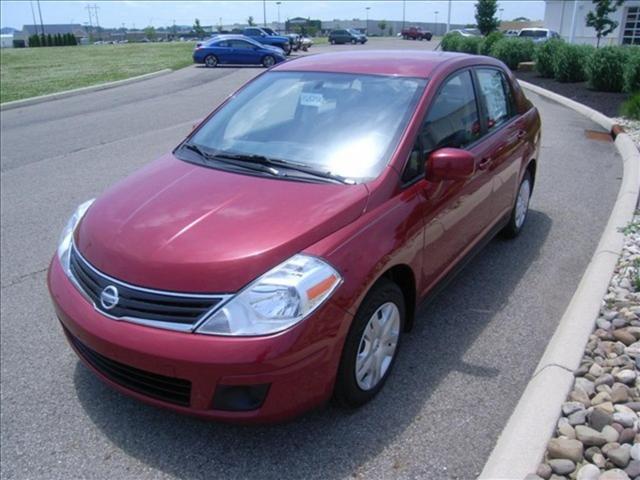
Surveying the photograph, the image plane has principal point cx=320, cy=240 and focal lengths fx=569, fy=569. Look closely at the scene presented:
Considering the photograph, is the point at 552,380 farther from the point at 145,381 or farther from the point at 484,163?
the point at 145,381

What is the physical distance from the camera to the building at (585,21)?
3152cm

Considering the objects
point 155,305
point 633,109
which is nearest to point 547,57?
point 633,109

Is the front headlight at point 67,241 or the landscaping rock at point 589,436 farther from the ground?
the front headlight at point 67,241

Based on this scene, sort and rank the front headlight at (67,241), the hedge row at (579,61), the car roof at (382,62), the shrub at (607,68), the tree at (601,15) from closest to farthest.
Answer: the front headlight at (67,241)
the car roof at (382,62)
the hedge row at (579,61)
the shrub at (607,68)
the tree at (601,15)

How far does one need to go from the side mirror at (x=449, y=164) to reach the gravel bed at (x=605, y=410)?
4.22ft

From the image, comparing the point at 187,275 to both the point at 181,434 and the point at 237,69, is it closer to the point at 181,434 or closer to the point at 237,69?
the point at 181,434

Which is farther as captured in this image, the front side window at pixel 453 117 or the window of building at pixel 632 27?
the window of building at pixel 632 27

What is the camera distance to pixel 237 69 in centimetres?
2625

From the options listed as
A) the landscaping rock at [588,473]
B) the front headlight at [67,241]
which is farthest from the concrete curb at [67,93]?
the landscaping rock at [588,473]

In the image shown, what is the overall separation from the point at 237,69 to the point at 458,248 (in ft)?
79.4

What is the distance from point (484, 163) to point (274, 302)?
2.32m

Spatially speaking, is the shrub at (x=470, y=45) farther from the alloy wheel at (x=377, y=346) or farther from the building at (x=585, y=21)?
the alloy wheel at (x=377, y=346)

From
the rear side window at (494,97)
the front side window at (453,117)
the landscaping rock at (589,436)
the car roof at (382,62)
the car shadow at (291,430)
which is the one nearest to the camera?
the landscaping rock at (589,436)

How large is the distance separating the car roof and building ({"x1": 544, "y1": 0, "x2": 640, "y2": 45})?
1049 inches
